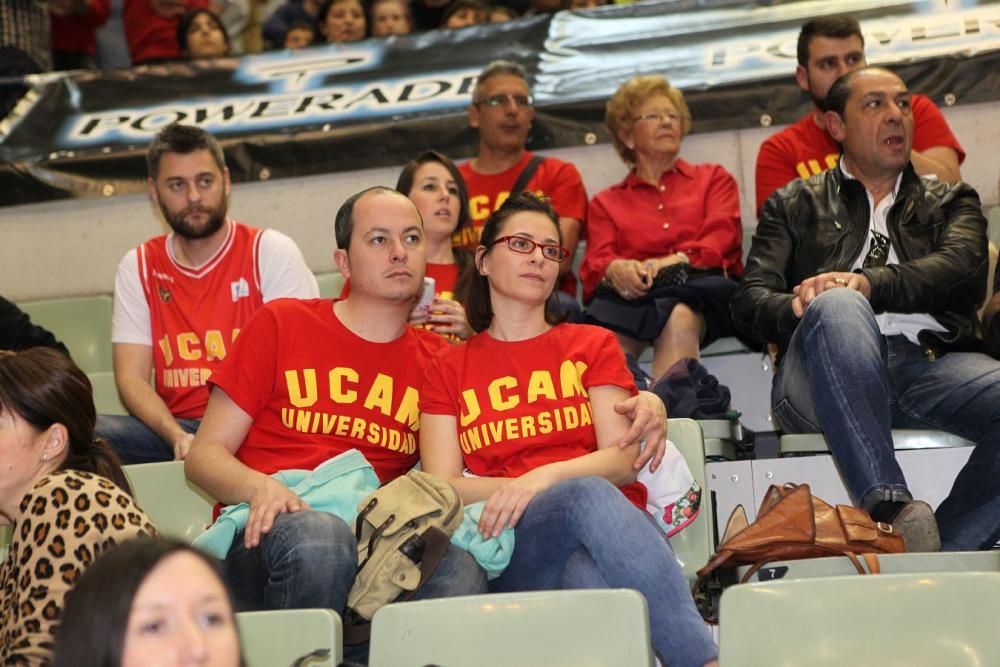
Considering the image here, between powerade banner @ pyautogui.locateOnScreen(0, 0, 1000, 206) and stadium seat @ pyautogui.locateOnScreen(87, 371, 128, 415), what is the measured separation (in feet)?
4.29

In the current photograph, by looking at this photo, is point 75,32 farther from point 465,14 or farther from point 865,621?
point 865,621

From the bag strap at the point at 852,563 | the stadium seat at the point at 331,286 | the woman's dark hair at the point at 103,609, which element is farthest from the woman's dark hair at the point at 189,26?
the woman's dark hair at the point at 103,609

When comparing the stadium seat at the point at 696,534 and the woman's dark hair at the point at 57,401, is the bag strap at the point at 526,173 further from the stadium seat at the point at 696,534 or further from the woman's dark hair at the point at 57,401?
the woman's dark hair at the point at 57,401

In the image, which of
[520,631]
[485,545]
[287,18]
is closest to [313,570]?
[485,545]

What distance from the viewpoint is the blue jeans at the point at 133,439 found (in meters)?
3.42

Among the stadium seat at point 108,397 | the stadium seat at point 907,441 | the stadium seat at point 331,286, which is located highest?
the stadium seat at point 331,286

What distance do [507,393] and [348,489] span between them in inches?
15.0

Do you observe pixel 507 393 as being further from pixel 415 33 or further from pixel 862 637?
pixel 415 33

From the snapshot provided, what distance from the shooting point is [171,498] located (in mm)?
2918

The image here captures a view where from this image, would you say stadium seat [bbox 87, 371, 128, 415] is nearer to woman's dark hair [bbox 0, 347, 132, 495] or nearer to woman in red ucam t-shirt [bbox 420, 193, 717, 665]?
woman in red ucam t-shirt [bbox 420, 193, 717, 665]

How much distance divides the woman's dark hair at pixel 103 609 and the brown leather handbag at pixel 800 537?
57.8 inches

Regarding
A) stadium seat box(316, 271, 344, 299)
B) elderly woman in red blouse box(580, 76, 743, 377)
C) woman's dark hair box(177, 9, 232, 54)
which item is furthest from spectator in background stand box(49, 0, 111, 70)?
elderly woman in red blouse box(580, 76, 743, 377)

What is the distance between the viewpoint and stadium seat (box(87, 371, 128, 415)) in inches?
151

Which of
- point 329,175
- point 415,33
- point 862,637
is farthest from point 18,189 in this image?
point 862,637
